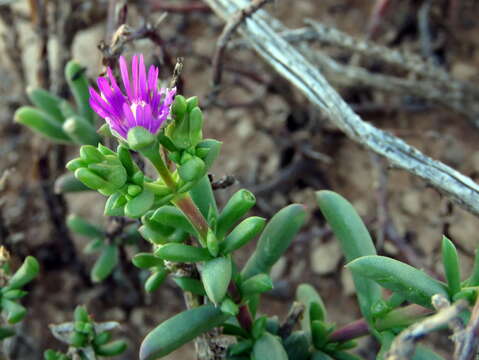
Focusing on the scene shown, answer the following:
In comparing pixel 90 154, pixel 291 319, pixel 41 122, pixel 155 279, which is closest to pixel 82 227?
pixel 41 122

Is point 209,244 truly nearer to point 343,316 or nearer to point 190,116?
point 190,116

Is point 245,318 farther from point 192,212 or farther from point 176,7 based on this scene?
point 176,7

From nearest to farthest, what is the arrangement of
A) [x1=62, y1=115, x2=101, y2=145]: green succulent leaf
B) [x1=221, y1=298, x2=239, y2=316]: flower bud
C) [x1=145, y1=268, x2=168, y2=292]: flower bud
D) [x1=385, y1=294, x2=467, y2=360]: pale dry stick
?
[x1=385, y1=294, x2=467, y2=360]: pale dry stick < [x1=221, y1=298, x2=239, y2=316]: flower bud < [x1=145, y1=268, x2=168, y2=292]: flower bud < [x1=62, y1=115, x2=101, y2=145]: green succulent leaf

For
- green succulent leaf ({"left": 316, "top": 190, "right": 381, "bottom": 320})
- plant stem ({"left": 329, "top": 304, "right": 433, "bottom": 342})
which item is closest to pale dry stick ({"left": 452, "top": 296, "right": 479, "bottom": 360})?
plant stem ({"left": 329, "top": 304, "right": 433, "bottom": 342})

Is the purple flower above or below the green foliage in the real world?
above

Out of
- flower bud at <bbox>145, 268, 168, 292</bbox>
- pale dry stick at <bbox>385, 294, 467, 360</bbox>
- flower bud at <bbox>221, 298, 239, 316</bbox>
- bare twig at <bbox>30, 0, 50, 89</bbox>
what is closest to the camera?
pale dry stick at <bbox>385, 294, 467, 360</bbox>

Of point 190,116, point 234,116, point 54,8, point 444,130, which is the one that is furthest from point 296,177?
point 190,116

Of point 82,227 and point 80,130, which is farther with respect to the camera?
point 82,227

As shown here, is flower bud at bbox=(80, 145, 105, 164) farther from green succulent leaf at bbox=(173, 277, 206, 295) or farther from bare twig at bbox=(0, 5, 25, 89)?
bare twig at bbox=(0, 5, 25, 89)
